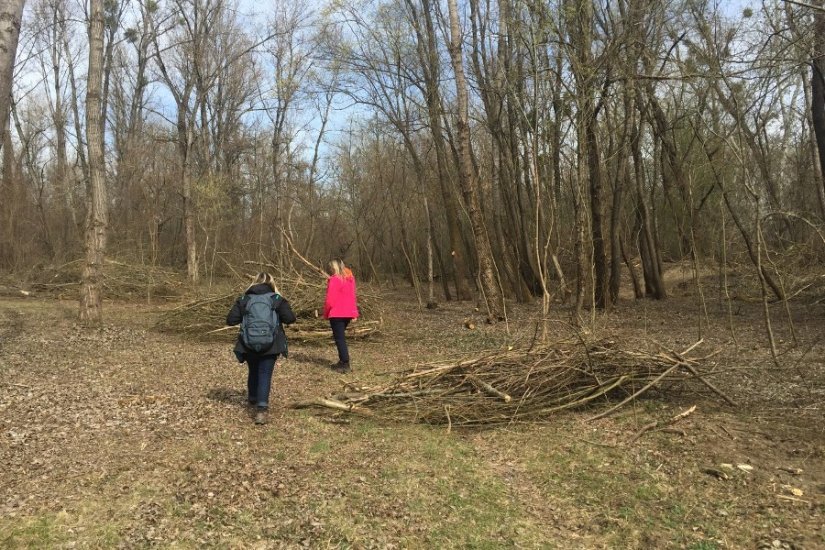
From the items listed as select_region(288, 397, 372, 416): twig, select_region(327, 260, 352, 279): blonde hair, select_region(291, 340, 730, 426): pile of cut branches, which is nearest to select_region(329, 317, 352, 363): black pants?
select_region(327, 260, 352, 279): blonde hair

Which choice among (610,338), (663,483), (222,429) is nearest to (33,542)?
(222,429)

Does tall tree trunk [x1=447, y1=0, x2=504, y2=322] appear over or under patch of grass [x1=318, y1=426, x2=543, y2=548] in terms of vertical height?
over

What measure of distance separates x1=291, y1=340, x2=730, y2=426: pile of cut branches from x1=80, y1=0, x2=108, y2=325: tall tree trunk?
6.95 metres

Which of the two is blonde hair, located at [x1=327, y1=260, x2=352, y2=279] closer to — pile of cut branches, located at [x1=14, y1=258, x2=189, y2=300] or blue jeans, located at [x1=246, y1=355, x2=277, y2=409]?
blue jeans, located at [x1=246, y1=355, x2=277, y2=409]

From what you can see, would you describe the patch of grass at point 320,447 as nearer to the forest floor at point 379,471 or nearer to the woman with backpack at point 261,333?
the forest floor at point 379,471

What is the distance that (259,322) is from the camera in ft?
18.4

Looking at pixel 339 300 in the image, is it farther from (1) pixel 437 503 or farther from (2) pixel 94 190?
(2) pixel 94 190

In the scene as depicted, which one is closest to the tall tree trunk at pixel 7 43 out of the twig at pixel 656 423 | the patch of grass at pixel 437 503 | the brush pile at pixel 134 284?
the patch of grass at pixel 437 503

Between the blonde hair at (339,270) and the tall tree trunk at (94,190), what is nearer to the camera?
the blonde hair at (339,270)

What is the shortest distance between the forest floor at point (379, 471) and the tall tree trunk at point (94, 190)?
11.9 ft

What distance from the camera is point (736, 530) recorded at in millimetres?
3516

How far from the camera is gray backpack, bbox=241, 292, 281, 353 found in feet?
18.3

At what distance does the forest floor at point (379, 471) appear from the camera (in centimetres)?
346

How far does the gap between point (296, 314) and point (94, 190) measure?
4446 millimetres
